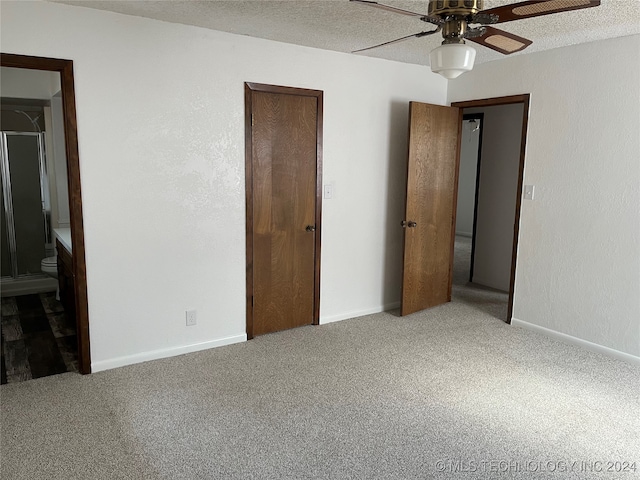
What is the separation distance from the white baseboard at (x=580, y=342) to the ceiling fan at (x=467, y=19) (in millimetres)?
2460

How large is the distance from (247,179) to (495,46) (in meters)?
1.93

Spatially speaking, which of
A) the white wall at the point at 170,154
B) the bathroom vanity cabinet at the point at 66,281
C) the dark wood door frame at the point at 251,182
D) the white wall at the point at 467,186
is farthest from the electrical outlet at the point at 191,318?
the white wall at the point at 467,186

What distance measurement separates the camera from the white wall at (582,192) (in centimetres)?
336

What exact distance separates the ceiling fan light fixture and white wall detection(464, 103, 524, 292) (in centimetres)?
329

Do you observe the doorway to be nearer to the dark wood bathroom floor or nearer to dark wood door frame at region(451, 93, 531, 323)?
dark wood door frame at region(451, 93, 531, 323)

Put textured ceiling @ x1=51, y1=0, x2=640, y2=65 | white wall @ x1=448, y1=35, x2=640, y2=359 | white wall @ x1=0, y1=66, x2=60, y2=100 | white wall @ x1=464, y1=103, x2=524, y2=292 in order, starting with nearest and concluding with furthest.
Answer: textured ceiling @ x1=51, y1=0, x2=640, y2=65, white wall @ x1=448, y1=35, x2=640, y2=359, white wall @ x1=0, y1=66, x2=60, y2=100, white wall @ x1=464, y1=103, x2=524, y2=292

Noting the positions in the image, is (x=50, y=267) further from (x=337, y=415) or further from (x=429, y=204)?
(x=429, y=204)

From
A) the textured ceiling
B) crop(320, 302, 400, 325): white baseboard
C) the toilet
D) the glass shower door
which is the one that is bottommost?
crop(320, 302, 400, 325): white baseboard

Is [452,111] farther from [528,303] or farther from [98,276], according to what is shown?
[98,276]

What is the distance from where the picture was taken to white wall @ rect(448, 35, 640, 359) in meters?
3.36

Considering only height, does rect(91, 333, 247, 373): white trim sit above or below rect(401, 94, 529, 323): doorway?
below

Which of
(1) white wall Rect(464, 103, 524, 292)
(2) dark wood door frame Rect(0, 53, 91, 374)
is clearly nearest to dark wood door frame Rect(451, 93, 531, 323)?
(1) white wall Rect(464, 103, 524, 292)

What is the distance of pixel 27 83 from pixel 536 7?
4672mm

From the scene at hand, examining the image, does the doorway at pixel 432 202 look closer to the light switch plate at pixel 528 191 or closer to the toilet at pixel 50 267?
the light switch plate at pixel 528 191
